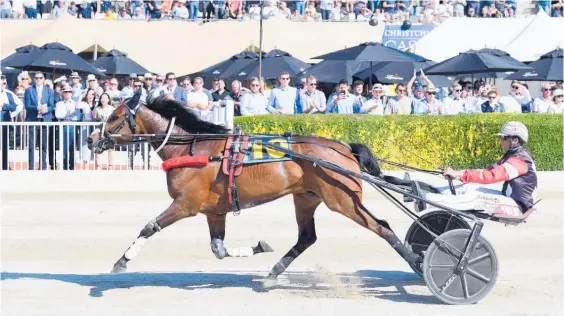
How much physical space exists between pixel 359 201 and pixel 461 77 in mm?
17135

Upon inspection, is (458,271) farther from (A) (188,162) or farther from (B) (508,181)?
(A) (188,162)

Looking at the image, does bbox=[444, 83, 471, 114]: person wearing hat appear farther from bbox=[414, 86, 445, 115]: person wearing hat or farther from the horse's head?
the horse's head

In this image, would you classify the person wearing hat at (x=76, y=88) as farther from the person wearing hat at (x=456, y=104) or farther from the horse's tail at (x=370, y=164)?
the horse's tail at (x=370, y=164)

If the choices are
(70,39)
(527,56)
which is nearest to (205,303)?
(527,56)

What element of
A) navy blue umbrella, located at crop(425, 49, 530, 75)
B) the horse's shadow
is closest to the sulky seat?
the horse's shadow

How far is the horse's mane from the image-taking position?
27.7ft

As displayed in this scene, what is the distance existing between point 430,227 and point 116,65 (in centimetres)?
1412

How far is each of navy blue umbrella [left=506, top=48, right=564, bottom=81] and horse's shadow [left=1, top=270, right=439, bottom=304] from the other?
11.5 m

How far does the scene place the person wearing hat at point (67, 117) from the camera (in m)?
14.9

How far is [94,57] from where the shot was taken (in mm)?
23875

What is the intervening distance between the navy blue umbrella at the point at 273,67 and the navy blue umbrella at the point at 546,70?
432 cm

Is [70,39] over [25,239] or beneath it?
over

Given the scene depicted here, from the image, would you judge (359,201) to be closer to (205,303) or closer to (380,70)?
(205,303)

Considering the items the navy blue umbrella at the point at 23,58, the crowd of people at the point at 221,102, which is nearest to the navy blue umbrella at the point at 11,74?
the navy blue umbrella at the point at 23,58
